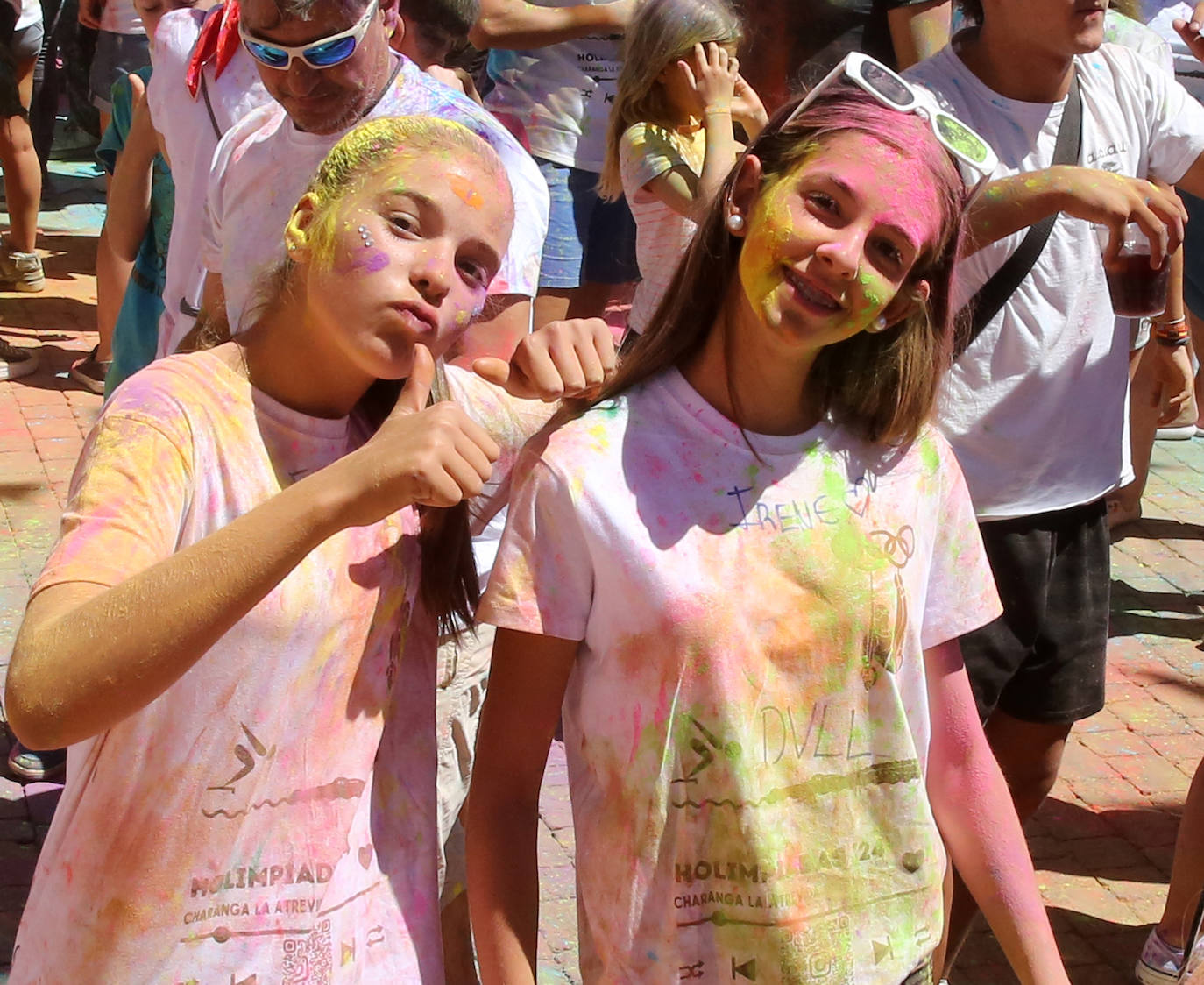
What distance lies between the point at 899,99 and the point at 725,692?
2.80 ft

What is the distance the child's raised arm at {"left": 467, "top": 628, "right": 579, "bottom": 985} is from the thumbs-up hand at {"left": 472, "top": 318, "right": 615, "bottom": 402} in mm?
308

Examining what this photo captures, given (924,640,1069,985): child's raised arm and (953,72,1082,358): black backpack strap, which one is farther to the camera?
(953,72,1082,358): black backpack strap

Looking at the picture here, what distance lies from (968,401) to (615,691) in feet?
4.85

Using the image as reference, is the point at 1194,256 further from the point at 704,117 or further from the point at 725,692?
the point at 725,692

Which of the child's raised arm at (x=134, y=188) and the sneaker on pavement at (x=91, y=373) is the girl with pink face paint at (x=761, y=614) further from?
the sneaker on pavement at (x=91, y=373)

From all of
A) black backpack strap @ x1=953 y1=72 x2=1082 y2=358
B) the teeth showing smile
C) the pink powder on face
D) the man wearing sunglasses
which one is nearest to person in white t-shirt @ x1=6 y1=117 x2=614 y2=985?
the pink powder on face

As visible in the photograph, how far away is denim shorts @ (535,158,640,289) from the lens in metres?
5.44

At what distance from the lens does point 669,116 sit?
16.5 ft

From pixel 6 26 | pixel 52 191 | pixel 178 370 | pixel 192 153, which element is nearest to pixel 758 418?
pixel 178 370

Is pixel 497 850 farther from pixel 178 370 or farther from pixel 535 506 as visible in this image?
pixel 178 370

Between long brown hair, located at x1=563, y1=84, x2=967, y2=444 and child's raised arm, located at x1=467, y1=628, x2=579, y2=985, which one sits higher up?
long brown hair, located at x1=563, y1=84, x2=967, y2=444

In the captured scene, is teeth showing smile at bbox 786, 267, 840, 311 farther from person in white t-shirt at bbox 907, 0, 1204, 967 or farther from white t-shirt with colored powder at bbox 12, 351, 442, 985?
person in white t-shirt at bbox 907, 0, 1204, 967

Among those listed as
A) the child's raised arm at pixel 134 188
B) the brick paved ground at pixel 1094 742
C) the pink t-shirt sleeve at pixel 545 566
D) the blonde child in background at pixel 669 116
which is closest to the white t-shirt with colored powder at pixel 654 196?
the blonde child in background at pixel 669 116

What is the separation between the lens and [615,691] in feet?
6.56
